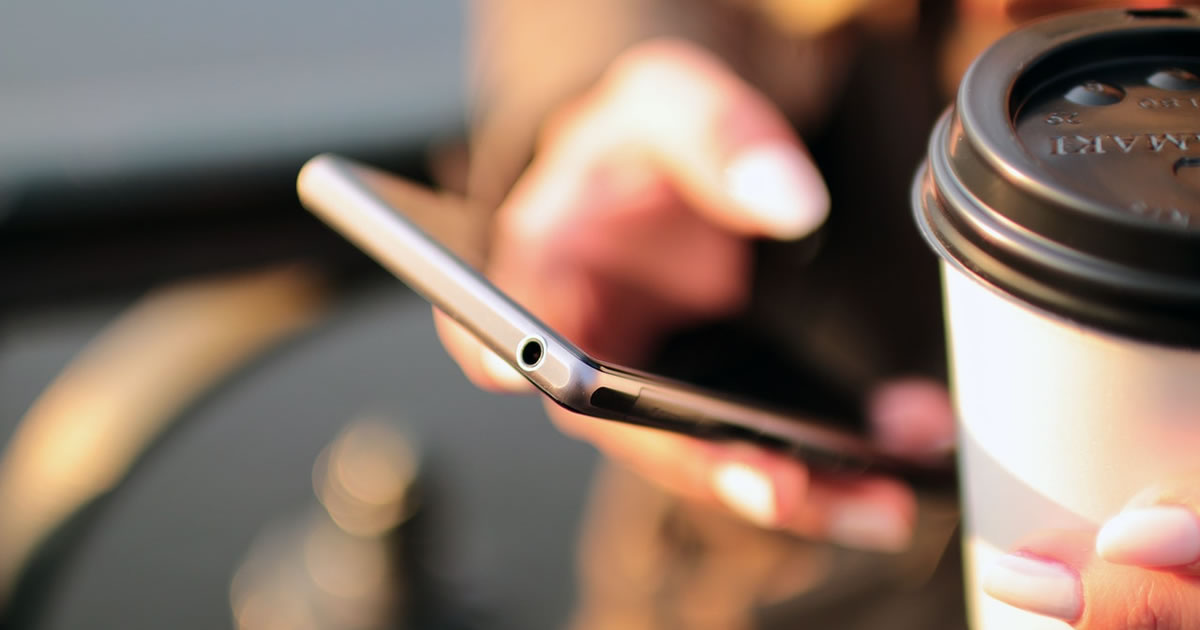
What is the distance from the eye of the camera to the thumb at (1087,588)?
1.18 ft

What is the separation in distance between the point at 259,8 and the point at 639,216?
1.12 meters

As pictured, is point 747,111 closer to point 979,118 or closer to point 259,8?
point 979,118

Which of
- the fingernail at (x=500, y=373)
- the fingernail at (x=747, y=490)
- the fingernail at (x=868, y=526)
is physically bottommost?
the fingernail at (x=868, y=526)

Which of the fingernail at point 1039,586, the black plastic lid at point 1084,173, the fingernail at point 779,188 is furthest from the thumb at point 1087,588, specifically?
the fingernail at point 779,188

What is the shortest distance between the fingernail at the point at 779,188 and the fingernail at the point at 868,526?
0.62ft

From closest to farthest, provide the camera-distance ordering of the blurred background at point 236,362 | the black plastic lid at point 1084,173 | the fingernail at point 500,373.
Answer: the black plastic lid at point 1084,173, the fingernail at point 500,373, the blurred background at point 236,362

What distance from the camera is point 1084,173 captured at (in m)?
0.31

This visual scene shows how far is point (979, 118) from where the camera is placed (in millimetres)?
321

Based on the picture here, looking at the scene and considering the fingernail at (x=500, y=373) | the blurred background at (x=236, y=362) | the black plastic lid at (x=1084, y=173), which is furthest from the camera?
the blurred background at (x=236, y=362)

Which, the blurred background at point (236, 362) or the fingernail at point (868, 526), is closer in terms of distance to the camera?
the fingernail at point (868, 526)

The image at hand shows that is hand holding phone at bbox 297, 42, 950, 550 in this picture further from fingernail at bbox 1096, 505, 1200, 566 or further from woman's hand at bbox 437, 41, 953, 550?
fingernail at bbox 1096, 505, 1200, 566

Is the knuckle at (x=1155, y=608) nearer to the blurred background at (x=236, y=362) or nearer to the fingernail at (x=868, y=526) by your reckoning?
the fingernail at (x=868, y=526)

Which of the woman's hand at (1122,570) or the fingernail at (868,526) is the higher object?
the woman's hand at (1122,570)

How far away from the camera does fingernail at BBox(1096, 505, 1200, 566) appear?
332mm
